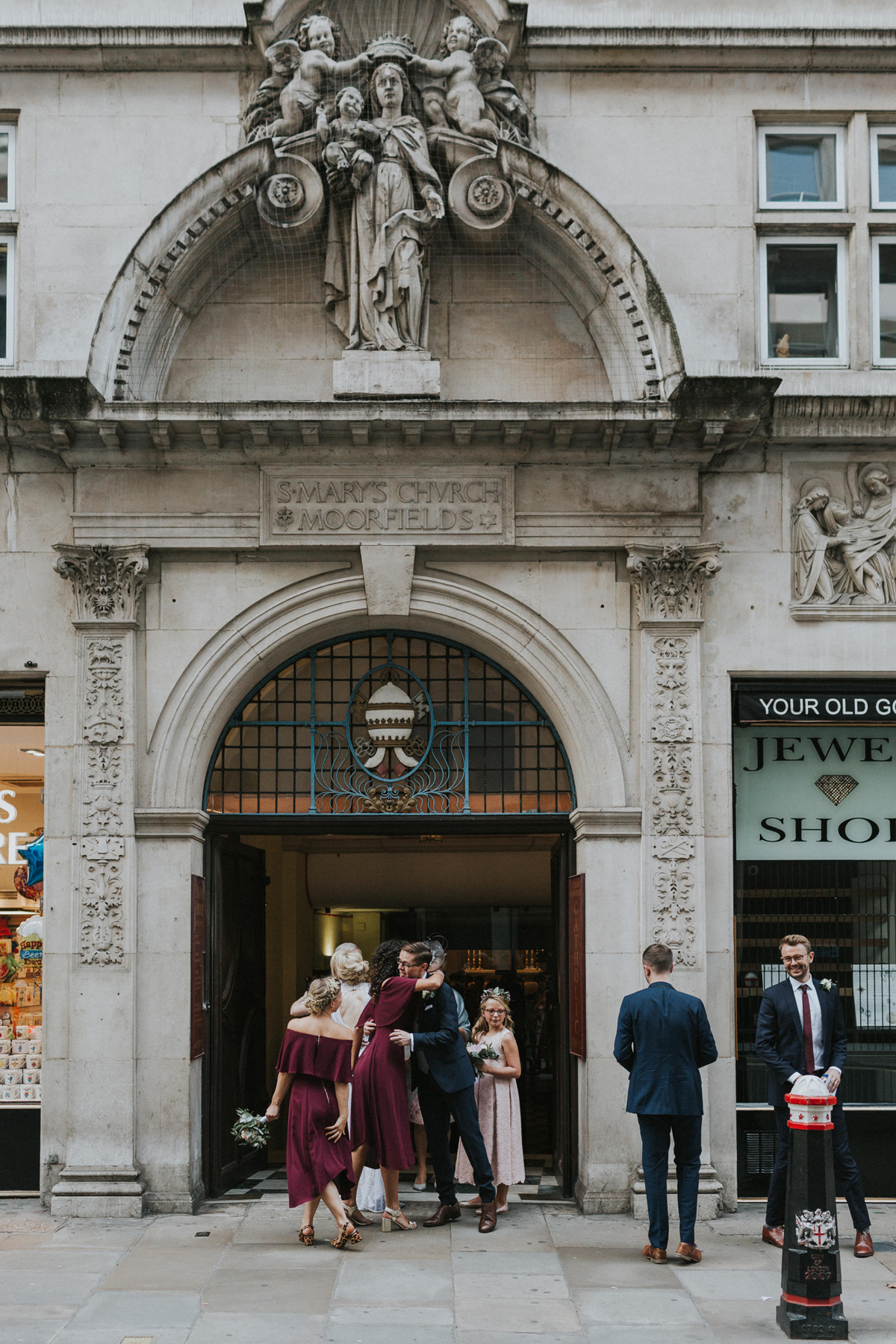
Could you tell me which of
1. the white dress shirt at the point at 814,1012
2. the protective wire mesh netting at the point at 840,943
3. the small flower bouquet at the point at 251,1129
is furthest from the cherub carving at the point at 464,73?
the small flower bouquet at the point at 251,1129

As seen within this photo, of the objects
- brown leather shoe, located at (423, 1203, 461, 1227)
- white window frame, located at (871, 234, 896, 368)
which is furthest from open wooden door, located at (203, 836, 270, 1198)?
white window frame, located at (871, 234, 896, 368)

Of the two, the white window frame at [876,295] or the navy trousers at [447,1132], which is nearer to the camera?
the navy trousers at [447,1132]

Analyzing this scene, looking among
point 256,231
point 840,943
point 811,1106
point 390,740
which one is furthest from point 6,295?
point 811,1106

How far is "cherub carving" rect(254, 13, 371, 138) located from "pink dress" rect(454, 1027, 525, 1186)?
6963mm

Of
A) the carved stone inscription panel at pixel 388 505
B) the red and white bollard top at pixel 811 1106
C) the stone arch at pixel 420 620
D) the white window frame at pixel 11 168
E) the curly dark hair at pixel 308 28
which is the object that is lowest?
the red and white bollard top at pixel 811 1106

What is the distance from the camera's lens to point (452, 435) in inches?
417

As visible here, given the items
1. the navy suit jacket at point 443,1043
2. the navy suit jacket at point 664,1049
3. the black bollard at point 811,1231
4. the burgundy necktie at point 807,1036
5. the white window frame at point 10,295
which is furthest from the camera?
the white window frame at point 10,295

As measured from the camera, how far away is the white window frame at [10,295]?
36.5ft

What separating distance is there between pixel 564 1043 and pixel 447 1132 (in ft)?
5.34

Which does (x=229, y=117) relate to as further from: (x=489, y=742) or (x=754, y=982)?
(x=754, y=982)

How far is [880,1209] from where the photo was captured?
1048 cm

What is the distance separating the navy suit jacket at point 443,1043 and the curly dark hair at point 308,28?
708 cm

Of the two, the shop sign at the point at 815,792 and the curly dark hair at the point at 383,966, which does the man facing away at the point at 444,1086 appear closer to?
the curly dark hair at the point at 383,966

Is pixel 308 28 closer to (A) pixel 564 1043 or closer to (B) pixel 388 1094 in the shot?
(B) pixel 388 1094
